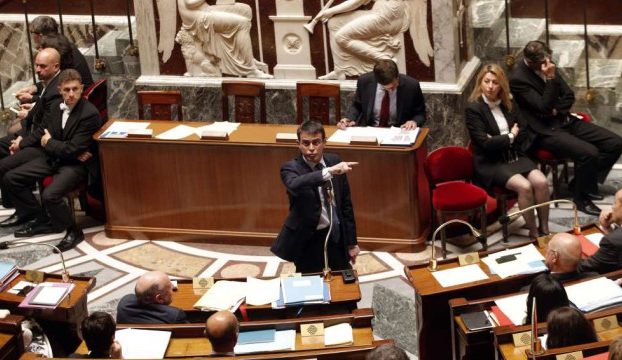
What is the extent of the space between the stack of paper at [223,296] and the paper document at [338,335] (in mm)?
653

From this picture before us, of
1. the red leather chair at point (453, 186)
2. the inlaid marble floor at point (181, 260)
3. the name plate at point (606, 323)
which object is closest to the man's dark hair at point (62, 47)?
the inlaid marble floor at point (181, 260)

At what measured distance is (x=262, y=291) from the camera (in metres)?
7.12

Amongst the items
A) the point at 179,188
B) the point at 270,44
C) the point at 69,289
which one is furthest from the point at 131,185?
the point at 69,289

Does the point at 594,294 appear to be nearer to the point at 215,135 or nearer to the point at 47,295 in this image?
the point at 47,295

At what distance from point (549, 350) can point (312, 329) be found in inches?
55.2

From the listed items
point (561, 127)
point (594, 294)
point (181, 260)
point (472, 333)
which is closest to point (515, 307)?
point (472, 333)

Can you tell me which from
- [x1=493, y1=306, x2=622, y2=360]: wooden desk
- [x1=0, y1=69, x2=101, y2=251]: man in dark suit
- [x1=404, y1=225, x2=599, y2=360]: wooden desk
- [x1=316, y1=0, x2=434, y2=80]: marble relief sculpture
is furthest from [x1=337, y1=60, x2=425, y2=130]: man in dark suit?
[x1=493, y1=306, x2=622, y2=360]: wooden desk

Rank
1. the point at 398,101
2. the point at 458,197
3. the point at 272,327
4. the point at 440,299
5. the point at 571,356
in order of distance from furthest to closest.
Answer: the point at 398,101, the point at 458,197, the point at 440,299, the point at 272,327, the point at 571,356

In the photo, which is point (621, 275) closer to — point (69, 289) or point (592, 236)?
point (592, 236)

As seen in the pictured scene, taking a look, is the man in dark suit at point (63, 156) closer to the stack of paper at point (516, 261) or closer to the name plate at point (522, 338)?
the stack of paper at point (516, 261)

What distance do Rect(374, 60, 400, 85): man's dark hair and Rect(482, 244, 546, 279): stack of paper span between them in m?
2.32

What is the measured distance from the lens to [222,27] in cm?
1066

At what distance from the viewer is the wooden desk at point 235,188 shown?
364 inches

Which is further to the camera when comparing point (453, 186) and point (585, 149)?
point (585, 149)
